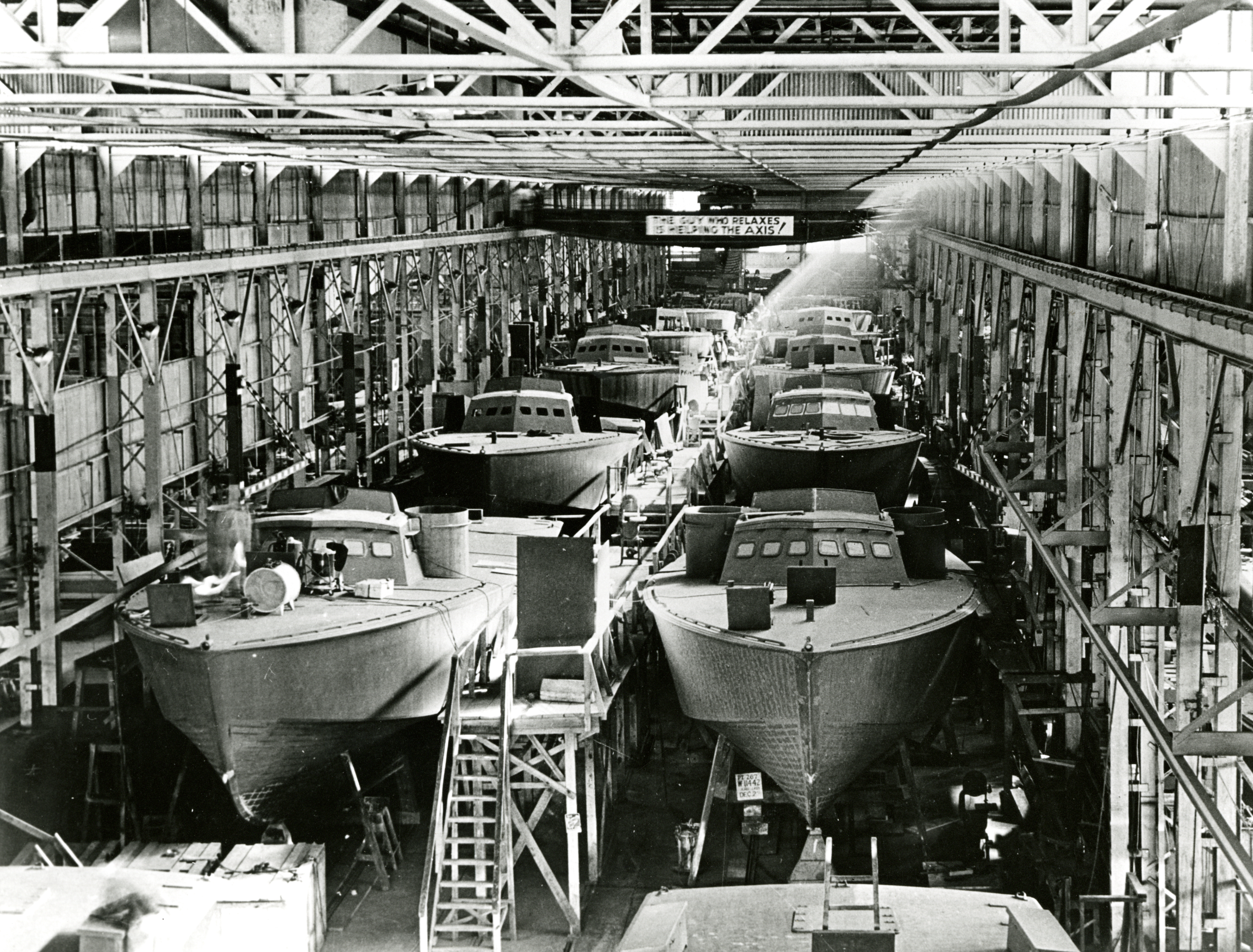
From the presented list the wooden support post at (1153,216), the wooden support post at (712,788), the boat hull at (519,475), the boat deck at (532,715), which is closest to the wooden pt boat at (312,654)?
the boat deck at (532,715)

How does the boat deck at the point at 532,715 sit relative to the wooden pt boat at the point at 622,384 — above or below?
below

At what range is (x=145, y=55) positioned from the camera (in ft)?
26.7

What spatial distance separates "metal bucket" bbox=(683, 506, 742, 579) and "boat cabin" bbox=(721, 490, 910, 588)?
0.51ft

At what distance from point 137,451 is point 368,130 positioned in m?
6.81

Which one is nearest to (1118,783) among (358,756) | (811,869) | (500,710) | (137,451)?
(811,869)

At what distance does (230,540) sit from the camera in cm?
1539

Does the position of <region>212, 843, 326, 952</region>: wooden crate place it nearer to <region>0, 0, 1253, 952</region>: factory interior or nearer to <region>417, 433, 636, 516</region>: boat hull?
<region>0, 0, 1253, 952</region>: factory interior

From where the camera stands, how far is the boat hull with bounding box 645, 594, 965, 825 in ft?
44.3

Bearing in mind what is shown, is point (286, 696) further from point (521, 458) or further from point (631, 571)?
point (521, 458)

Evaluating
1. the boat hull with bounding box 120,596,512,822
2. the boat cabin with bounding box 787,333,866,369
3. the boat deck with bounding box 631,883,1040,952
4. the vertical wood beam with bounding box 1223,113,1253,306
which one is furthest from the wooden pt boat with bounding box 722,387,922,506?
the boat deck with bounding box 631,883,1040,952

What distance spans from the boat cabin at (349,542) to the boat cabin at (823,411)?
36.0 ft

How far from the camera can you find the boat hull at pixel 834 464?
23422 millimetres

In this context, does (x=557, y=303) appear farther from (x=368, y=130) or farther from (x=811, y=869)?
(x=811, y=869)

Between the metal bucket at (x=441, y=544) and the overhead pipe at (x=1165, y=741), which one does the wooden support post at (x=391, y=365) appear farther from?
the overhead pipe at (x=1165, y=741)
